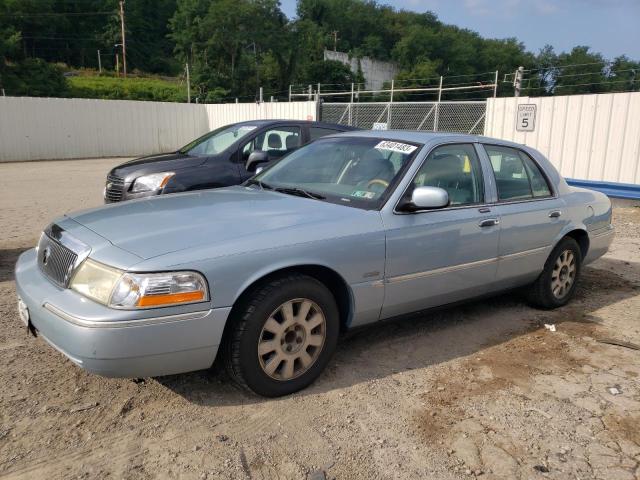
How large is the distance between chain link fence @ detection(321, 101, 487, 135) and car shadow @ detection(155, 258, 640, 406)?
7087 mm

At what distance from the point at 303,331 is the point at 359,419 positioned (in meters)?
0.61

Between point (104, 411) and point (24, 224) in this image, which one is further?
point (24, 224)

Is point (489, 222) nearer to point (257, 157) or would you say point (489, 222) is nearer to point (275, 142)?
point (257, 157)

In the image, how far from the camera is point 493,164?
4.54 m

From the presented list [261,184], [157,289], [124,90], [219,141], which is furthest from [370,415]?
[124,90]

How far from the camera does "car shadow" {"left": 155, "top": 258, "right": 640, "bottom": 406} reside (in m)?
3.46

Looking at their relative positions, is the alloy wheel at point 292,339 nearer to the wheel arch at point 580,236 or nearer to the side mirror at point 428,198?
the side mirror at point 428,198

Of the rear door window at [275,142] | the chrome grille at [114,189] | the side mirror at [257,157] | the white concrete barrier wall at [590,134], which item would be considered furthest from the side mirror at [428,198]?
the white concrete barrier wall at [590,134]

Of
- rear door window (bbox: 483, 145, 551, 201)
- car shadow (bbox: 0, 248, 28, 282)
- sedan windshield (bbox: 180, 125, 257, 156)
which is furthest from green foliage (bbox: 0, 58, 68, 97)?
rear door window (bbox: 483, 145, 551, 201)

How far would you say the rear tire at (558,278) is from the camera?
197 inches

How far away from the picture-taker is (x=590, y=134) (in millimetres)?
10820

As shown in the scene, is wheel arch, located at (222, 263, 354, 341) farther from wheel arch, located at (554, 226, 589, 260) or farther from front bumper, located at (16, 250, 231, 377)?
wheel arch, located at (554, 226, 589, 260)

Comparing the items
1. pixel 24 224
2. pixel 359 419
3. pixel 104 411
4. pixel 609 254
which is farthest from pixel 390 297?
pixel 24 224

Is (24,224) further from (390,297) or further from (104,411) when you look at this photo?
(390,297)
